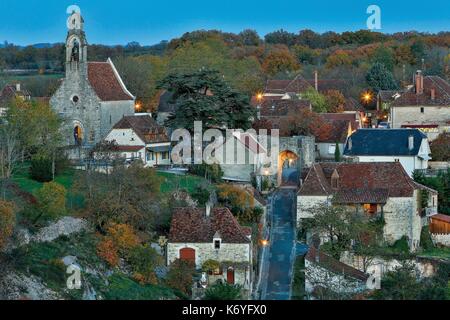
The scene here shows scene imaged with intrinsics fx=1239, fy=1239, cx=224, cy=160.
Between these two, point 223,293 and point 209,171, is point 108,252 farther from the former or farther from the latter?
point 209,171

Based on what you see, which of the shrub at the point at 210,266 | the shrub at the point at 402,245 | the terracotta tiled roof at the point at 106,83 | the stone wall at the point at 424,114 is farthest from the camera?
the stone wall at the point at 424,114

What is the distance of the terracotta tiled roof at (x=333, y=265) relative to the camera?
157ft

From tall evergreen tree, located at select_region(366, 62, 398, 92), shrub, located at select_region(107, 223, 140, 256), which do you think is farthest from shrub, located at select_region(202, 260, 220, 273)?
tall evergreen tree, located at select_region(366, 62, 398, 92)

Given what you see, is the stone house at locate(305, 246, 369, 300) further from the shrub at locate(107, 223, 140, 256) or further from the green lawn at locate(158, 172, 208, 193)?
the green lawn at locate(158, 172, 208, 193)

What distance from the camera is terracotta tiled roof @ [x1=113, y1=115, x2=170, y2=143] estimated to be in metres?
62.5

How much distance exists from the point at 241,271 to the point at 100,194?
6.42 meters

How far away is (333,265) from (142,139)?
16665 millimetres

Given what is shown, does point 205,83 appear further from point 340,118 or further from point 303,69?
point 303,69

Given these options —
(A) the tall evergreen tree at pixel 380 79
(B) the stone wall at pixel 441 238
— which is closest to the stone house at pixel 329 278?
(B) the stone wall at pixel 441 238

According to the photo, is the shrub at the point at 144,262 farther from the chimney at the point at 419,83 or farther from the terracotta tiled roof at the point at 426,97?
the chimney at the point at 419,83

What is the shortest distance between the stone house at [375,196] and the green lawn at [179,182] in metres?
5.22

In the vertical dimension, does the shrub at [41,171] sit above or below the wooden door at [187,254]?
above

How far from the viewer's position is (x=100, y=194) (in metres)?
48.9

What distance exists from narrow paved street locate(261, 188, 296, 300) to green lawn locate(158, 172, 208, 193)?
3.83 m
